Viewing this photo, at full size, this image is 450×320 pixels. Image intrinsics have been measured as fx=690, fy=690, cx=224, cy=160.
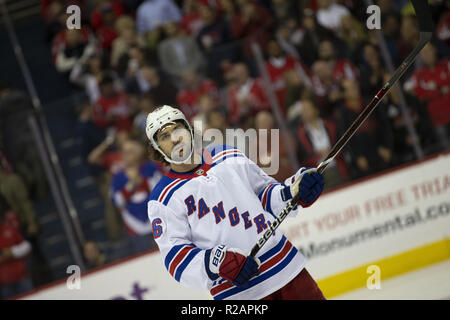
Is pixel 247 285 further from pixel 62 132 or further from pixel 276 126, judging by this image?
pixel 62 132

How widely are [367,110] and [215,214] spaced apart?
2.32 ft

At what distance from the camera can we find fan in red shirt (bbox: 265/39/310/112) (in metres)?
5.46

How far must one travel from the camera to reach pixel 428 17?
2711 millimetres

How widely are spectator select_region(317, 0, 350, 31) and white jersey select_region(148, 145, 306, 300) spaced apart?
10.1 ft

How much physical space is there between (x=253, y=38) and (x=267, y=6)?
2.04ft

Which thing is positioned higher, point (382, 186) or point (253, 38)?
point (253, 38)

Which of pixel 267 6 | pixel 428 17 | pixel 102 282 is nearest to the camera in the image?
pixel 428 17

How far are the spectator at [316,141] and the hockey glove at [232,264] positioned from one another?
109 inches

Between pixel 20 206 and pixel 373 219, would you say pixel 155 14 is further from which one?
pixel 373 219

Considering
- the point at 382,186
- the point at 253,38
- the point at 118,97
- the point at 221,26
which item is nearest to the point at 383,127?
the point at 382,186

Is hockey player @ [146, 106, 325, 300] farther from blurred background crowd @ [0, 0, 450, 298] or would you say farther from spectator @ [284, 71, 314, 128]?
spectator @ [284, 71, 314, 128]

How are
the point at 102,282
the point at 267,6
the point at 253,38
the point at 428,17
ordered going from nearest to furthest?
the point at 428,17 → the point at 102,282 → the point at 253,38 → the point at 267,6

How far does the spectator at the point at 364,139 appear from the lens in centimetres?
528

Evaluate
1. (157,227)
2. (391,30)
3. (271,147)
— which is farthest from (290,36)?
(157,227)
